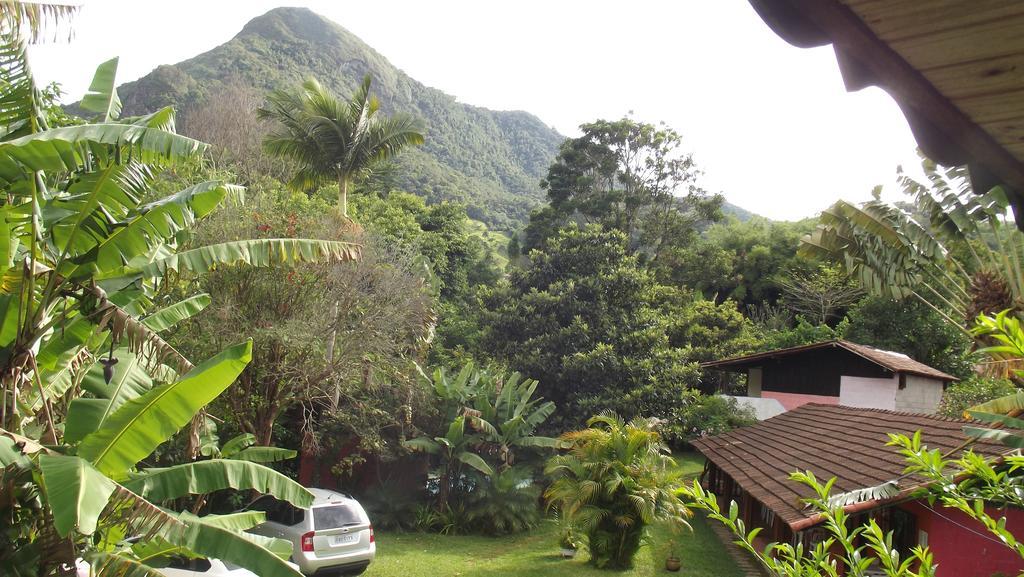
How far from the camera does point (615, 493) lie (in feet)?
46.0

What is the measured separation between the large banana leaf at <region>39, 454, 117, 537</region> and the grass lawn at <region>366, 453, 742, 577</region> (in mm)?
8721

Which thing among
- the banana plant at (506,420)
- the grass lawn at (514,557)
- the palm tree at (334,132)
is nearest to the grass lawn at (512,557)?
the grass lawn at (514,557)

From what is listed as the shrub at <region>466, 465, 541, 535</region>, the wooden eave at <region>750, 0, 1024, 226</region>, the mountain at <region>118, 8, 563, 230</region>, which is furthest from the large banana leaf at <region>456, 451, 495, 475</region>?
the mountain at <region>118, 8, 563, 230</region>

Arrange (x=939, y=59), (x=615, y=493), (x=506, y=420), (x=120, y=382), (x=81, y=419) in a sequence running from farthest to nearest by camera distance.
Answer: (x=506, y=420) → (x=615, y=493) → (x=120, y=382) → (x=81, y=419) → (x=939, y=59)

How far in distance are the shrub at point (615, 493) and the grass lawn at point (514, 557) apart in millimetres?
536

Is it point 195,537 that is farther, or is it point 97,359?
point 97,359

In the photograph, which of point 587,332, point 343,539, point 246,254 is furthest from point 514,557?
point 246,254

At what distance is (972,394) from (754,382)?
6987 mm

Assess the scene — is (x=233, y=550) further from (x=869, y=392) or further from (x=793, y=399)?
(x=793, y=399)

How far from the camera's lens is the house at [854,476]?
30.6 feet

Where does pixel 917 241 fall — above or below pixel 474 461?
above

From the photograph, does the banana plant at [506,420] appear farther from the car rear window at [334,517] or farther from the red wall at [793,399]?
the red wall at [793,399]

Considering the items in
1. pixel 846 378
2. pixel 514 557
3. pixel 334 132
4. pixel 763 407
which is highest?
pixel 334 132

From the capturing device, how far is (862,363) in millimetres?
21047
